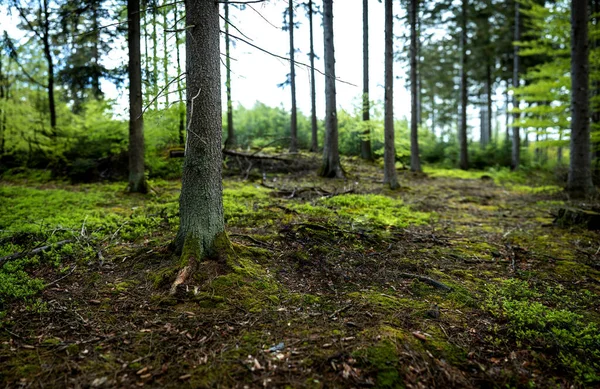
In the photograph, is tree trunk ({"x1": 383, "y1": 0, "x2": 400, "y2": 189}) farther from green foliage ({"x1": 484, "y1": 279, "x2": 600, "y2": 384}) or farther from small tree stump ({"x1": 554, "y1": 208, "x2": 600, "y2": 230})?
green foliage ({"x1": 484, "y1": 279, "x2": 600, "y2": 384})

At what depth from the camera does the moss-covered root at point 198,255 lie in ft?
12.4

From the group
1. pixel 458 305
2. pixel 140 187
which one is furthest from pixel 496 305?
pixel 140 187

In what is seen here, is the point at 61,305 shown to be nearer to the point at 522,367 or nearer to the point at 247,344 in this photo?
the point at 247,344

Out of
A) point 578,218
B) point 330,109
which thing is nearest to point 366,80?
point 330,109

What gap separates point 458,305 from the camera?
12.0 ft

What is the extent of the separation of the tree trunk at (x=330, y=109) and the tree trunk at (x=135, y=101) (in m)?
6.01

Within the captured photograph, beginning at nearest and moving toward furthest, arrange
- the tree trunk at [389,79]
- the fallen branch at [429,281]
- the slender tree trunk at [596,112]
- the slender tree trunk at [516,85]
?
the fallen branch at [429,281] < the tree trunk at [389,79] < the slender tree trunk at [596,112] < the slender tree trunk at [516,85]

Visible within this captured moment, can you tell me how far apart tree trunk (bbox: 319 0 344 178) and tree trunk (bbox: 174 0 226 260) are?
8272 millimetres

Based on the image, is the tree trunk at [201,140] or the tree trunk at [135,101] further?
the tree trunk at [135,101]

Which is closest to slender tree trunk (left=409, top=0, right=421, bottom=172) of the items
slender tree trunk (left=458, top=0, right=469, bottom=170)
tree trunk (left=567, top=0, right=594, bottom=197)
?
slender tree trunk (left=458, top=0, right=469, bottom=170)

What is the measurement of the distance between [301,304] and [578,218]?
6.35m

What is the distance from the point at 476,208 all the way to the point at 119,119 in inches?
446

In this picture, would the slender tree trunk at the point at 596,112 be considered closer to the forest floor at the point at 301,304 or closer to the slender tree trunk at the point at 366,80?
the forest floor at the point at 301,304

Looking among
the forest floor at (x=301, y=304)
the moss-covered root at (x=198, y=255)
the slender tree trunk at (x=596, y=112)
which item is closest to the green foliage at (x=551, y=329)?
the forest floor at (x=301, y=304)
